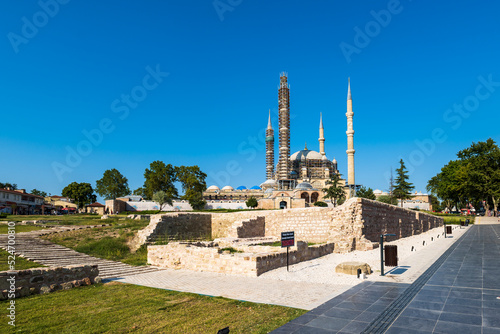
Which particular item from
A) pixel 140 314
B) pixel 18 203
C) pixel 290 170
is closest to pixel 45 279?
pixel 140 314

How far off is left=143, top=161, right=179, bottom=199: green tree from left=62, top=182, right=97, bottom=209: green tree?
23.0 metres

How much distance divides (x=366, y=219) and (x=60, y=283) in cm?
1496

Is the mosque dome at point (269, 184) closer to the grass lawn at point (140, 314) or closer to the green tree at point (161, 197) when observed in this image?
the green tree at point (161, 197)

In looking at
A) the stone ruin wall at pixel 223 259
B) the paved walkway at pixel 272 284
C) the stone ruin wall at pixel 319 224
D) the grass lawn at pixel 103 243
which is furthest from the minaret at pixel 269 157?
the paved walkway at pixel 272 284

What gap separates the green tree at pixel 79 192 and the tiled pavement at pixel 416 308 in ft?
232

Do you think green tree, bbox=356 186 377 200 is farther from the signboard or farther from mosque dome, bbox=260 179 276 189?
the signboard

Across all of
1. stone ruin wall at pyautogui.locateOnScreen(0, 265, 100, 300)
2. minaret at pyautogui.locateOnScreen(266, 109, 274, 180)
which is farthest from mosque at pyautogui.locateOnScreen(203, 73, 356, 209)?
stone ruin wall at pyautogui.locateOnScreen(0, 265, 100, 300)

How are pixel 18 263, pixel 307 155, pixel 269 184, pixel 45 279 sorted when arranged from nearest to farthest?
pixel 45 279 < pixel 18 263 < pixel 269 184 < pixel 307 155

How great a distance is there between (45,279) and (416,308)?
8.66m

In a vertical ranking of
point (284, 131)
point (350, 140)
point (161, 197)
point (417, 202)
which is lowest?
point (417, 202)

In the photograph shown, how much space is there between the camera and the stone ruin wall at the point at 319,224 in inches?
672

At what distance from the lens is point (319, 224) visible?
66.7 ft

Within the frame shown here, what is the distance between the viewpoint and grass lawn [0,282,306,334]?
18.1 feet

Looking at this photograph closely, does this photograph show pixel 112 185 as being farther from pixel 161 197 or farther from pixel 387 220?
pixel 387 220
